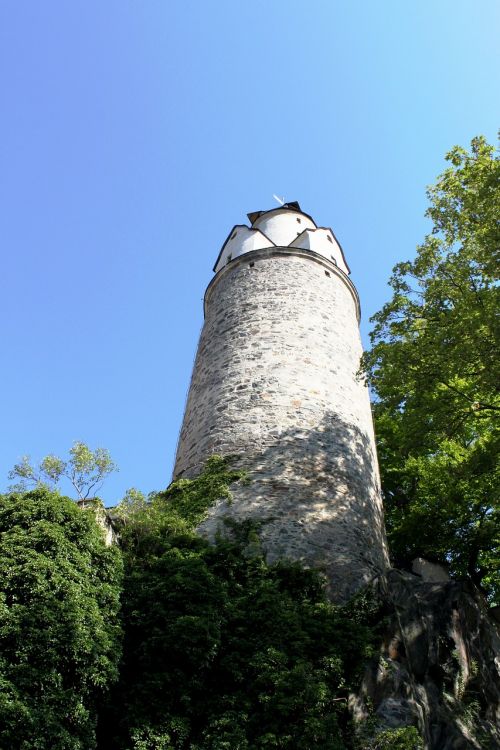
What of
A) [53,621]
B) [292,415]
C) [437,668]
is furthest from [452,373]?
[53,621]

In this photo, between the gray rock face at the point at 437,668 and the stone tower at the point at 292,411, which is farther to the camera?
the stone tower at the point at 292,411

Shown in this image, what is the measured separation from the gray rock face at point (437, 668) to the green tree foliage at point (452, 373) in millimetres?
1855

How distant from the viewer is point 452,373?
10570mm

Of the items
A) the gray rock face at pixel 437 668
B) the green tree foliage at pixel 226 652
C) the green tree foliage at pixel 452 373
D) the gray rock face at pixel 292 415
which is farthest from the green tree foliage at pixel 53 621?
the green tree foliage at pixel 452 373

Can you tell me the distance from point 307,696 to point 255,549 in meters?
2.73

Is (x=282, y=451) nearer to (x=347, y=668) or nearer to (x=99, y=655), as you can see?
(x=347, y=668)

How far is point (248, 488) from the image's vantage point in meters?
10.2

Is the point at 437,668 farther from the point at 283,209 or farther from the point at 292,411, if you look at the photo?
the point at 283,209

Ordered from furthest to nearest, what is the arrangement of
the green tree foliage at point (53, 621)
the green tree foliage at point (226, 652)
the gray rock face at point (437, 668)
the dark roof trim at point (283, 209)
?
the dark roof trim at point (283, 209)
the gray rock face at point (437, 668)
the green tree foliage at point (226, 652)
the green tree foliage at point (53, 621)

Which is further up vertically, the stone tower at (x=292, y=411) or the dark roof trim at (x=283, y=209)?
the dark roof trim at (x=283, y=209)

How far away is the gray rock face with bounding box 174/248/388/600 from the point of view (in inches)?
383

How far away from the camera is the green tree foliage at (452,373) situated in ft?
34.0

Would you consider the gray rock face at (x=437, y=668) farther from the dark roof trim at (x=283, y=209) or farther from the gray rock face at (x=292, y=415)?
the dark roof trim at (x=283, y=209)

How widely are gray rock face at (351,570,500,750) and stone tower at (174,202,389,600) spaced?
890 millimetres
